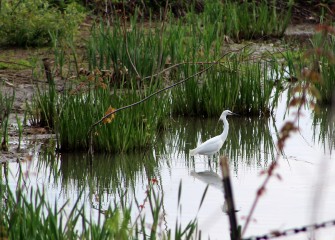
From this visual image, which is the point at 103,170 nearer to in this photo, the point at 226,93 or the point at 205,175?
the point at 205,175

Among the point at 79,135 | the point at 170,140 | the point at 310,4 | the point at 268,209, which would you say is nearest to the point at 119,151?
the point at 79,135

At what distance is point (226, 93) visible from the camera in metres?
9.09

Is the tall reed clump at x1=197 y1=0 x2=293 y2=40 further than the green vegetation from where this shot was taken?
Yes

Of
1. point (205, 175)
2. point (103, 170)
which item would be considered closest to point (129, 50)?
point (103, 170)

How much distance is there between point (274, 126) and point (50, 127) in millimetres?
2401

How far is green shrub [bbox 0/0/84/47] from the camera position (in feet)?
38.6

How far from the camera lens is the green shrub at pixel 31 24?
38.6 feet

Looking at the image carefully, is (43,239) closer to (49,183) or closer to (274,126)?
(49,183)

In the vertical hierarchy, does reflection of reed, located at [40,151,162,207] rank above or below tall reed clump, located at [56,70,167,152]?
below

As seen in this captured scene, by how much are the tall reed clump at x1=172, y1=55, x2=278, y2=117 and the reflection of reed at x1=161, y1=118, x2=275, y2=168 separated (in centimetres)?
12

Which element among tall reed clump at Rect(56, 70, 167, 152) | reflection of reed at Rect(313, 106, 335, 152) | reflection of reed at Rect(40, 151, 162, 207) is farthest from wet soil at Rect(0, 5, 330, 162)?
reflection of reed at Rect(313, 106, 335, 152)

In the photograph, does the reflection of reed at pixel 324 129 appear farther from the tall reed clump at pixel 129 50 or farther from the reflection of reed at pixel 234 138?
the tall reed clump at pixel 129 50

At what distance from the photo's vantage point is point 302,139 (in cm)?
836

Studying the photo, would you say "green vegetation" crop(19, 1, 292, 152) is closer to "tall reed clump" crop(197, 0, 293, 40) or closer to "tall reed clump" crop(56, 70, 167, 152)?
"tall reed clump" crop(56, 70, 167, 152)
